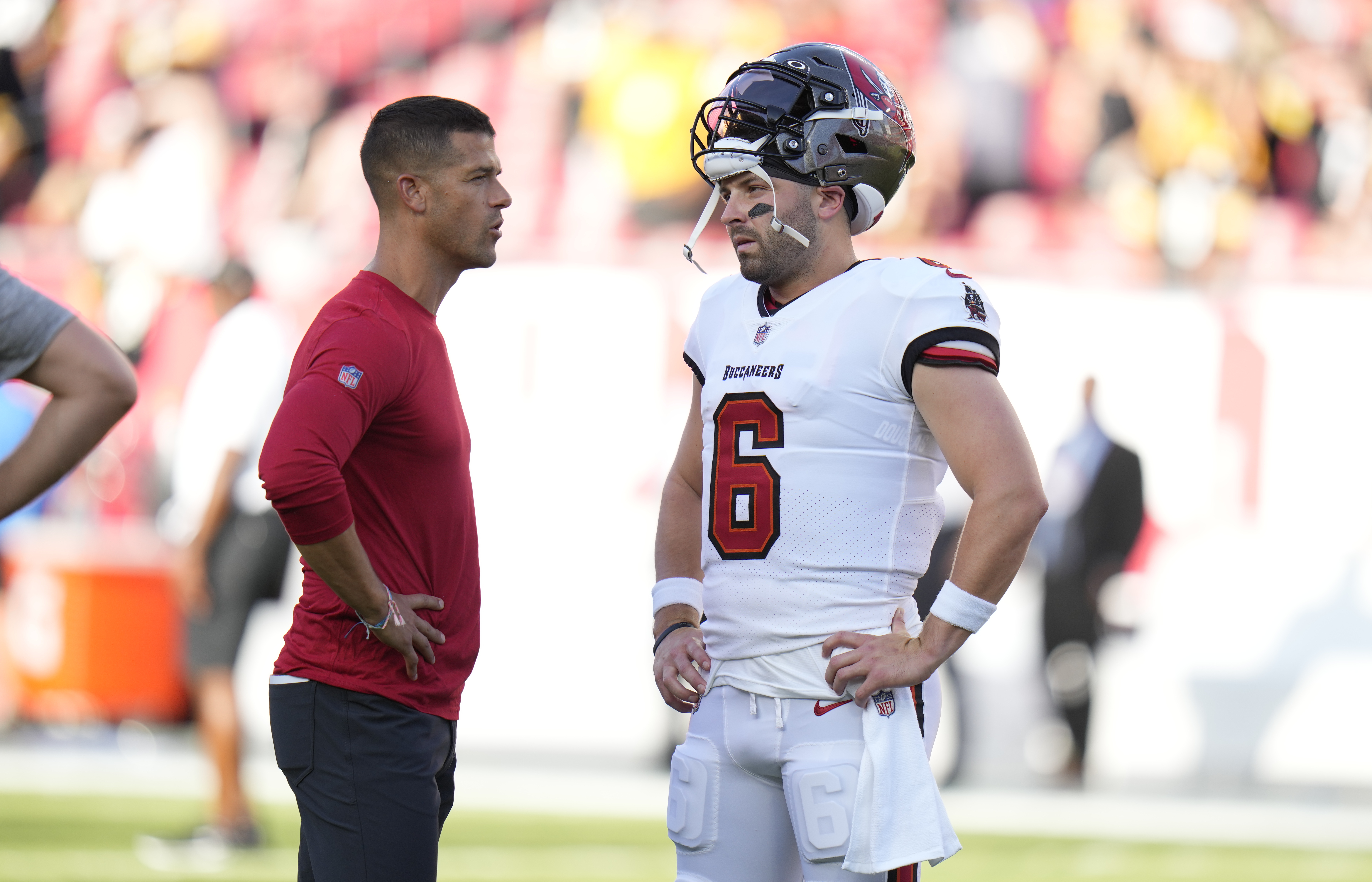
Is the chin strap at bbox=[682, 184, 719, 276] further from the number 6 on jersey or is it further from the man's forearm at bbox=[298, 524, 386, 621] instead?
the man's forearm at bbox=[298, 524, 386, 621]

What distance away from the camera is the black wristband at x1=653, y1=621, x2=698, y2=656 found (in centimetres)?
275

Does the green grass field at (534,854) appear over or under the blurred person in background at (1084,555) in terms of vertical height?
under

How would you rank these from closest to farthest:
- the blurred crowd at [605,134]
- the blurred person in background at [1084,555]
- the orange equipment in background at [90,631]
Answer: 1. the blurred person in background at [1084,555]
2. the orange equipment in background at [90,631]
3. the blurred crowd at [605,134]

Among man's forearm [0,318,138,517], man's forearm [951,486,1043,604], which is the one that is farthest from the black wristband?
man's forearm [0,318,138,517]

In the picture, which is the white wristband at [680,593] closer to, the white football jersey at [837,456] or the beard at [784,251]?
the white football jersey at [837,456]

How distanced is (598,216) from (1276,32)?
5.02 meters

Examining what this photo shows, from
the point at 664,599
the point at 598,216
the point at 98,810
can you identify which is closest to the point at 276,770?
the point at 98,810

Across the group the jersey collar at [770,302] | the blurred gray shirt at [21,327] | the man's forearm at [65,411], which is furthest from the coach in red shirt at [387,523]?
the jersey collar at [770,302]

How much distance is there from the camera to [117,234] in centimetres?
1068

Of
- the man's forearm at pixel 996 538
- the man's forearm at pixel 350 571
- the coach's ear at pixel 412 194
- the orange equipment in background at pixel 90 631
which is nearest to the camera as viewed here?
the man's forearm at pixel 996 538

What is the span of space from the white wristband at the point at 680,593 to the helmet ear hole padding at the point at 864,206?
717 millimetres

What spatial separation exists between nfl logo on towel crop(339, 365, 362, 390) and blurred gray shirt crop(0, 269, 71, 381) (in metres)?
0.44

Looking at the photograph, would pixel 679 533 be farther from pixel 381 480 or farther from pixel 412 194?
pixel 412 194

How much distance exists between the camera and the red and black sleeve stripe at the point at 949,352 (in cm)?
240
